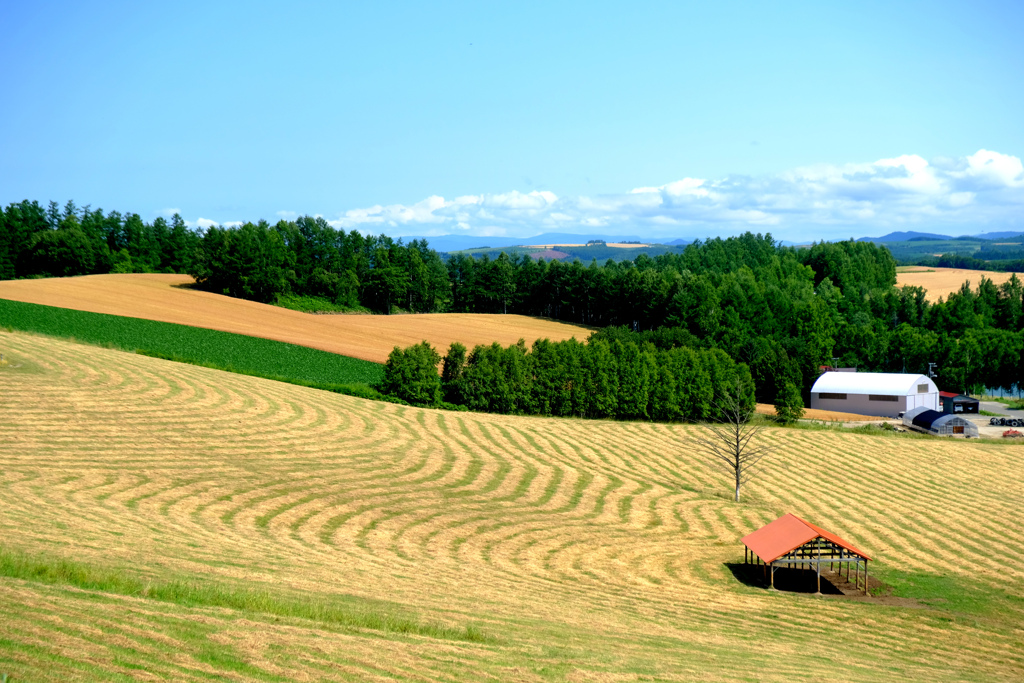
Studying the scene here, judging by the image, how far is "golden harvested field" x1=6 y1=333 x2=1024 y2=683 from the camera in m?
14.7

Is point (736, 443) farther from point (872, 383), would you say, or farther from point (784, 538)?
point (872, 383)

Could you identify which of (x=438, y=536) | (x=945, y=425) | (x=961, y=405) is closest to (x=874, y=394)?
(x=961, y=405)

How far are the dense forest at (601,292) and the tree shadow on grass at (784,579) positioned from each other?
58.9 metres

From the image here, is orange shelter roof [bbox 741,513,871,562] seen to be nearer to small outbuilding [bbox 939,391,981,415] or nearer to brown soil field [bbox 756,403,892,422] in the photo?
brown soil field [bbox 756,403,892,422]

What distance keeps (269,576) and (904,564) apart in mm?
27465

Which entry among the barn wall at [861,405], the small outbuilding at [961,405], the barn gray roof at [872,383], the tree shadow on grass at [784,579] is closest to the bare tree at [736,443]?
the tree shadow on grass at [784,579]

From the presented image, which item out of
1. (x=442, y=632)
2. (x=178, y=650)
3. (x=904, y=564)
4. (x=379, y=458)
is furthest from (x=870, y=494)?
(x=178, y=650)

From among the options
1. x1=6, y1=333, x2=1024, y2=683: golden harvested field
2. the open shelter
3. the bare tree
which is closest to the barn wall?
the bare tree

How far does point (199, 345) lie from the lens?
233 feet

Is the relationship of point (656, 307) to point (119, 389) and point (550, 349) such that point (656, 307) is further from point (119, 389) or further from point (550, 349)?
point (119, 389)

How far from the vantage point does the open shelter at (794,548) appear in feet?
101

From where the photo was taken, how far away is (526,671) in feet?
49.5

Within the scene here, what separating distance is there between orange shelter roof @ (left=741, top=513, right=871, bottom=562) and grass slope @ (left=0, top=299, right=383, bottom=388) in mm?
40312

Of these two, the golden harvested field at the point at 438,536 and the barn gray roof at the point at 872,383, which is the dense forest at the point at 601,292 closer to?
the barn gray roof at the point at 872,383
